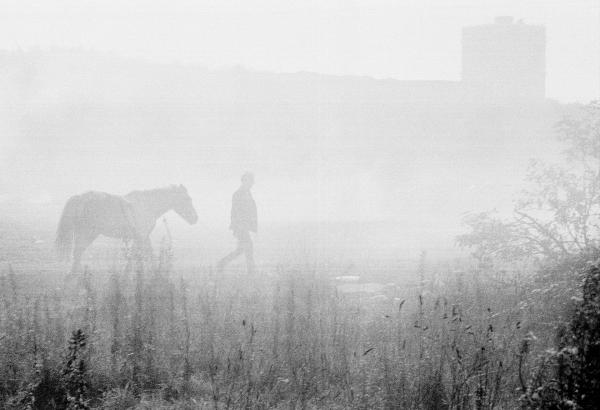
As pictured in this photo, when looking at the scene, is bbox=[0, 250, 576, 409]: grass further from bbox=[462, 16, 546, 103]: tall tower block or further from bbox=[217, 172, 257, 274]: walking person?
bbox=[462, 16, 546, 103]: tall tower block

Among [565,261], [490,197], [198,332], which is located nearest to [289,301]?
[198,332]

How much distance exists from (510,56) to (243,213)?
167 ft

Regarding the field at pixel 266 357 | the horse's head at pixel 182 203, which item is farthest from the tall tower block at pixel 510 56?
the field at pixel 266 357

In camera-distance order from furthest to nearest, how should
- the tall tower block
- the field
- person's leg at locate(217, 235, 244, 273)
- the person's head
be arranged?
the tall tower block → the person's head → person's leg at locate(217, 235, 244, 273) → the field

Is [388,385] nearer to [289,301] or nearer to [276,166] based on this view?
[289,301]

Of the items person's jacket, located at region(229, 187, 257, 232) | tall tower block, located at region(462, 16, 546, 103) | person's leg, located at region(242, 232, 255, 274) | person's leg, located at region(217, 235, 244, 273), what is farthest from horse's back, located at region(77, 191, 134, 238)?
tall tower block, located at region(462, 16, 546, 103)

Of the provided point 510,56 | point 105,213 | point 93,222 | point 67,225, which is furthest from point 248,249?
point 510,56

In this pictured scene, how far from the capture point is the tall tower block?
55.8 metres

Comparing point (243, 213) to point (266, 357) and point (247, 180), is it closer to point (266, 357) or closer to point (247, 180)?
point (247, 180)

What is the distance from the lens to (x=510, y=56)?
56.2m

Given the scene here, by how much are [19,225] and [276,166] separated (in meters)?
26.3

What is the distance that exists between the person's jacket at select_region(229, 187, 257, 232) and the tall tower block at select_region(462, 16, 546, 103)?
156ft

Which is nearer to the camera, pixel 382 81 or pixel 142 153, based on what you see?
pixel 142 153

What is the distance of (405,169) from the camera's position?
146 feet
